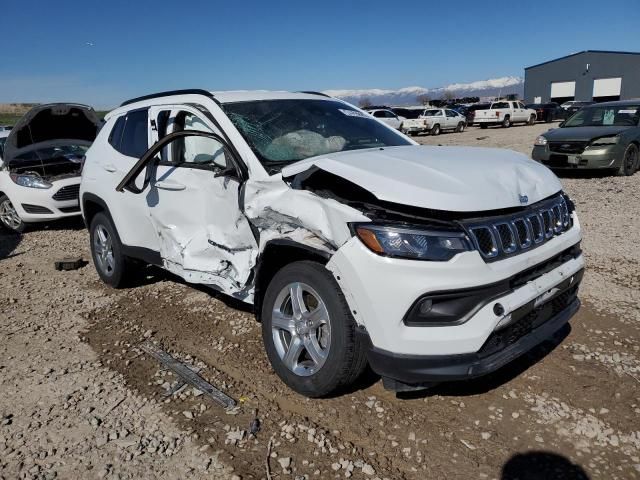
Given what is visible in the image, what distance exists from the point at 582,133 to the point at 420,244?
9.76 meters

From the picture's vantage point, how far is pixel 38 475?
8.68 ft

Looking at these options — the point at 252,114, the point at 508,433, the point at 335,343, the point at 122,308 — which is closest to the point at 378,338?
the point at 335,343

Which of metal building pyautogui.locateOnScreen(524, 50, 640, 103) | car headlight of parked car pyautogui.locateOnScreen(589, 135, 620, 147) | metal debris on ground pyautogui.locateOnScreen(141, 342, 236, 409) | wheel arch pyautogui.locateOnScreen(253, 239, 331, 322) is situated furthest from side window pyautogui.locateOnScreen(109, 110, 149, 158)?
metal building pyautogui.locateOnScreen(524, 50, 640, 103)

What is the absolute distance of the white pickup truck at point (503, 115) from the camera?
32438 mm

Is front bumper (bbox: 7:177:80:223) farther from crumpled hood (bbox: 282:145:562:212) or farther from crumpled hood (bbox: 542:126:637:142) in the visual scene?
crumpled hood (bbox: 542:126:637:142)

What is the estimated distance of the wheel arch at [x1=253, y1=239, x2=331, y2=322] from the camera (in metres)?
2.88

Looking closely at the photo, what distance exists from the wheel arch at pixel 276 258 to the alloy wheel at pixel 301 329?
0.57 feet

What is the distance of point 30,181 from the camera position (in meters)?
8.49

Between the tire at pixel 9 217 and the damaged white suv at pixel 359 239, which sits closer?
the damaged white suv at pixel 359 239

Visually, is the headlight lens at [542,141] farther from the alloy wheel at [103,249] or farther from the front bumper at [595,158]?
the alloy wheel at [103,249]

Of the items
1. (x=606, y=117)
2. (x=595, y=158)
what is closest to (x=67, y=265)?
(x=595, y=158)

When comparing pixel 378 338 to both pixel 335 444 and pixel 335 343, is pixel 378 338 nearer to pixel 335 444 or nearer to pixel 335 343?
pixel 335 343

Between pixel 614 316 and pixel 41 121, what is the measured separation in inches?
339

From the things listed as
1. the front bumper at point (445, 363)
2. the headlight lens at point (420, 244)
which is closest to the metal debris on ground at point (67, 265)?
the front bumper at point (445, 363)
